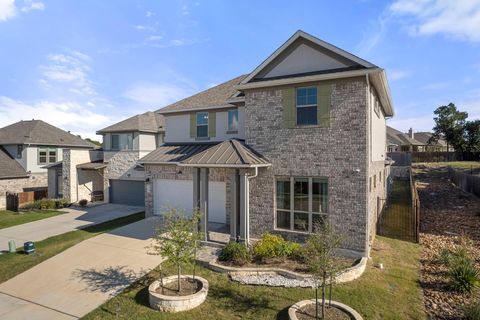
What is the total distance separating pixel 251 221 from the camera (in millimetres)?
12773

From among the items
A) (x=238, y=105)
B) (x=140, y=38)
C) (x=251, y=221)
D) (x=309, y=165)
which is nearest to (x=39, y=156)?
(x=140, y=38)

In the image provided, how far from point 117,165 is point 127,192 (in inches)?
90.9

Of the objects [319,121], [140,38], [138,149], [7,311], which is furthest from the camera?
[138,149]

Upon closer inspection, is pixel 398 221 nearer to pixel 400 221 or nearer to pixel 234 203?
pixel 400 221

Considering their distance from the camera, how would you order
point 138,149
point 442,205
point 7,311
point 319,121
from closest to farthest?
point 7,311 → point 319,121 → point 442,205 → point 138,149

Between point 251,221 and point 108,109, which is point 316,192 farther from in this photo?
point 108,109

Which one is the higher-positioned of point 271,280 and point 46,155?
point 46,155

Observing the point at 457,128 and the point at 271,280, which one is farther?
the point at 457,128

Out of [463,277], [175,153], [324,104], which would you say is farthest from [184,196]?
[463,277]

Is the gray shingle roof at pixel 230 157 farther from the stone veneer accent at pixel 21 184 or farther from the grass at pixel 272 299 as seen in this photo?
the stone veneer accent at pixel 21 184

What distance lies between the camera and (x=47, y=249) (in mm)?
12367

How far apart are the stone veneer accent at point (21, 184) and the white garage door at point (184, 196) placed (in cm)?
1674

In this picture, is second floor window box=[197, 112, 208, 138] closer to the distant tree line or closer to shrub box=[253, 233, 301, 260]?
shrub box=[253, 233, 301, 260]

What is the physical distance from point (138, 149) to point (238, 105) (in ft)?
34.6
